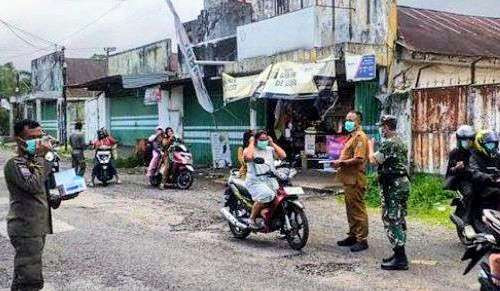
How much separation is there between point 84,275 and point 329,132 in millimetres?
10352

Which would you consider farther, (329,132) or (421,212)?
(329,132)

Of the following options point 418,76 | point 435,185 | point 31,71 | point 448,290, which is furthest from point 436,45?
point 31,71

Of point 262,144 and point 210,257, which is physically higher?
point 262,144

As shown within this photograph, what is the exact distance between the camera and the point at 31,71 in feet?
151

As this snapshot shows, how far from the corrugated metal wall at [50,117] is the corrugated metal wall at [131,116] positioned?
449 inches

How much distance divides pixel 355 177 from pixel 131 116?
64.3 ft

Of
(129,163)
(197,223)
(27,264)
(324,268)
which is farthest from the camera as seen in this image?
(129,163)

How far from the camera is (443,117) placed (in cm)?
1223

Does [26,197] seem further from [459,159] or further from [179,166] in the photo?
[179,166]

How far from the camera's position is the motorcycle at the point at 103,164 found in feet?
48.9

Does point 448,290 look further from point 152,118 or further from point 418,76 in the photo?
point 152,118

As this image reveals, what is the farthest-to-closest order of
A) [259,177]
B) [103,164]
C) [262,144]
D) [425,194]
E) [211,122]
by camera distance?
[211,122], [103,164], [425,194], [262,144], [259,177]

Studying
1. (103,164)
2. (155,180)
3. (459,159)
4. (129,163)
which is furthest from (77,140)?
(459,159)

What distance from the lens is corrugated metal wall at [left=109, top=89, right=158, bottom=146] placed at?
962 inches
